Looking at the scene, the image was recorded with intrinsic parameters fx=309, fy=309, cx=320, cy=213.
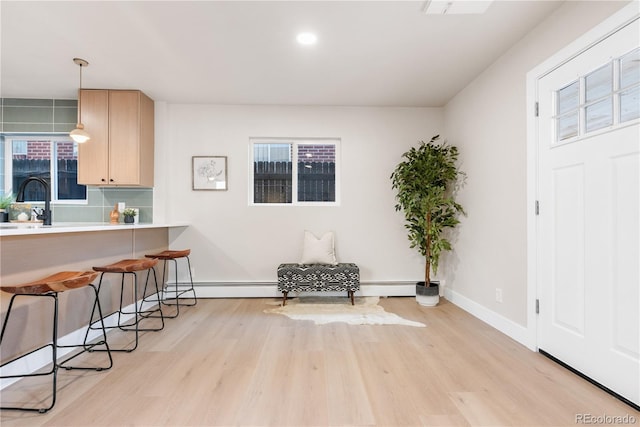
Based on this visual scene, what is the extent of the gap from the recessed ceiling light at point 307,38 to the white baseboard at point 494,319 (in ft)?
9.80

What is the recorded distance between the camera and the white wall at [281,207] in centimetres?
417

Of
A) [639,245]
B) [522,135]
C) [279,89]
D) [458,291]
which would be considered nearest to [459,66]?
[522,135]

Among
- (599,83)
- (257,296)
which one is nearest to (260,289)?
(257,296)

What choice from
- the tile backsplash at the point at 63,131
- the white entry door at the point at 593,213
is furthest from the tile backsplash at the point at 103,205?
the white entry door at the point at 593,213

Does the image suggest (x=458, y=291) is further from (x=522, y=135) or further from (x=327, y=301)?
(x=522, y=135)

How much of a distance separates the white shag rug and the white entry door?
1.25 m

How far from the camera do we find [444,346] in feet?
8.38

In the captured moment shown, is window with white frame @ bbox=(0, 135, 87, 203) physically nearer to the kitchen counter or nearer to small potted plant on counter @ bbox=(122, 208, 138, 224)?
small potted plant on counter @ bbox=(122, 208, 138, 224)

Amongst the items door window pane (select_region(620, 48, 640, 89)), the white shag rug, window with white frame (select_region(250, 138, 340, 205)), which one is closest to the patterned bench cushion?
the white shag rug

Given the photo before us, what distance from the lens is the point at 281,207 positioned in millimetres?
4227

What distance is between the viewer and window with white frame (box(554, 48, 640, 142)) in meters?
1.75

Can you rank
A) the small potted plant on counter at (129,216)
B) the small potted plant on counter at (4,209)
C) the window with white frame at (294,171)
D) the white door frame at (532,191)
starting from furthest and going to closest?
the window with white frame at (294,171), the small potted plant on counter at (129,216), the small potted plant on counter at (4,209), the white door frame at (532,191)

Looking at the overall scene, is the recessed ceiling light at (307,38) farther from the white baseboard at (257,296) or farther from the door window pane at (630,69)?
the white baseboard at (257,296)

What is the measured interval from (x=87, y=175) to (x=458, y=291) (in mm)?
4656
